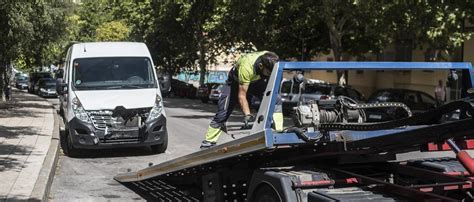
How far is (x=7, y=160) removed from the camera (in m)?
9.62

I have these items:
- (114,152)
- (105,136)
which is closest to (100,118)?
(105,136)

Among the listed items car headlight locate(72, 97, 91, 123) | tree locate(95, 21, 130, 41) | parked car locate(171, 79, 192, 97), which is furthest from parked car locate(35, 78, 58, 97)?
car headlight locate(72, 97, 91, 123)

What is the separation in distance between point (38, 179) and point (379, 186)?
5.30 metres

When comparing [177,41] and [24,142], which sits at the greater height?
[177,41]

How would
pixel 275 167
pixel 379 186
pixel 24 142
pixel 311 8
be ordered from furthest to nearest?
pixel 311 8
pixel 24 142
pixel 275 167
pixel 379 186

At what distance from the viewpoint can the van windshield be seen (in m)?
12.4

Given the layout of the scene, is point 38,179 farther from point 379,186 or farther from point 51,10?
point 51,10

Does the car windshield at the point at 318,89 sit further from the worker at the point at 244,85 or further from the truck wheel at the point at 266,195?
the truck wheel at the point at 266,195

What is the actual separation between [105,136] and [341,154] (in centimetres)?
758

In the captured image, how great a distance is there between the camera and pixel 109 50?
12.9 metres

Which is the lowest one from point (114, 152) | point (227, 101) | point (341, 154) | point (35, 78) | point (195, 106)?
point (195, 106)

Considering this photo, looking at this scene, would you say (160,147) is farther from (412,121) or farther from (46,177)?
(412,121)

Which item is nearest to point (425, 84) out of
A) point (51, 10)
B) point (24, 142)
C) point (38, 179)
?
point (51, 10)

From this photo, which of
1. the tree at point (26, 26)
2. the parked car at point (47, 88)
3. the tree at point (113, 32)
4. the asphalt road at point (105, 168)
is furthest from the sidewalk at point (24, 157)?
the tree at point (113, 32)
